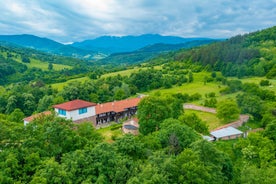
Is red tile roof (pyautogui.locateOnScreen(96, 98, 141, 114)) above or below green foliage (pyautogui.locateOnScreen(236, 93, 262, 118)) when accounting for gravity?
below

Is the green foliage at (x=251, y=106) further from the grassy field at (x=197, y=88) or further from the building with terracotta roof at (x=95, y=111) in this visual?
the building with terracotta roof at (x=95, y=111)

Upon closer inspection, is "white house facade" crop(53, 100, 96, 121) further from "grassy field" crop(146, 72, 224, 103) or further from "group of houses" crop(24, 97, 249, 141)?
"grassy field" crop(146, 72, 224, 103)

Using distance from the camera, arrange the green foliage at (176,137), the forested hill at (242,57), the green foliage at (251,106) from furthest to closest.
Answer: the forested hill at (242,57)
the green foliage at (251,106)
the green foliage at (176,137)

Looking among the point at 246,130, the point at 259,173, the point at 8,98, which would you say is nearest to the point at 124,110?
the point at 246,130

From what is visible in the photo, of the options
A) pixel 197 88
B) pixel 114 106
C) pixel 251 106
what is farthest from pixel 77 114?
pixel 197 88

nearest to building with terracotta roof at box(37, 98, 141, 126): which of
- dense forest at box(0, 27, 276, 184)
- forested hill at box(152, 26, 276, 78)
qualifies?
dense forest at box(0, 27, 276, 184)

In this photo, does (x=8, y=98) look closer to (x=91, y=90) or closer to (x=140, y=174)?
(x=91, y=90)

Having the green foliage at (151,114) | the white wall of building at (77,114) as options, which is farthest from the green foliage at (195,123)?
the white wall of building at (77,114)
